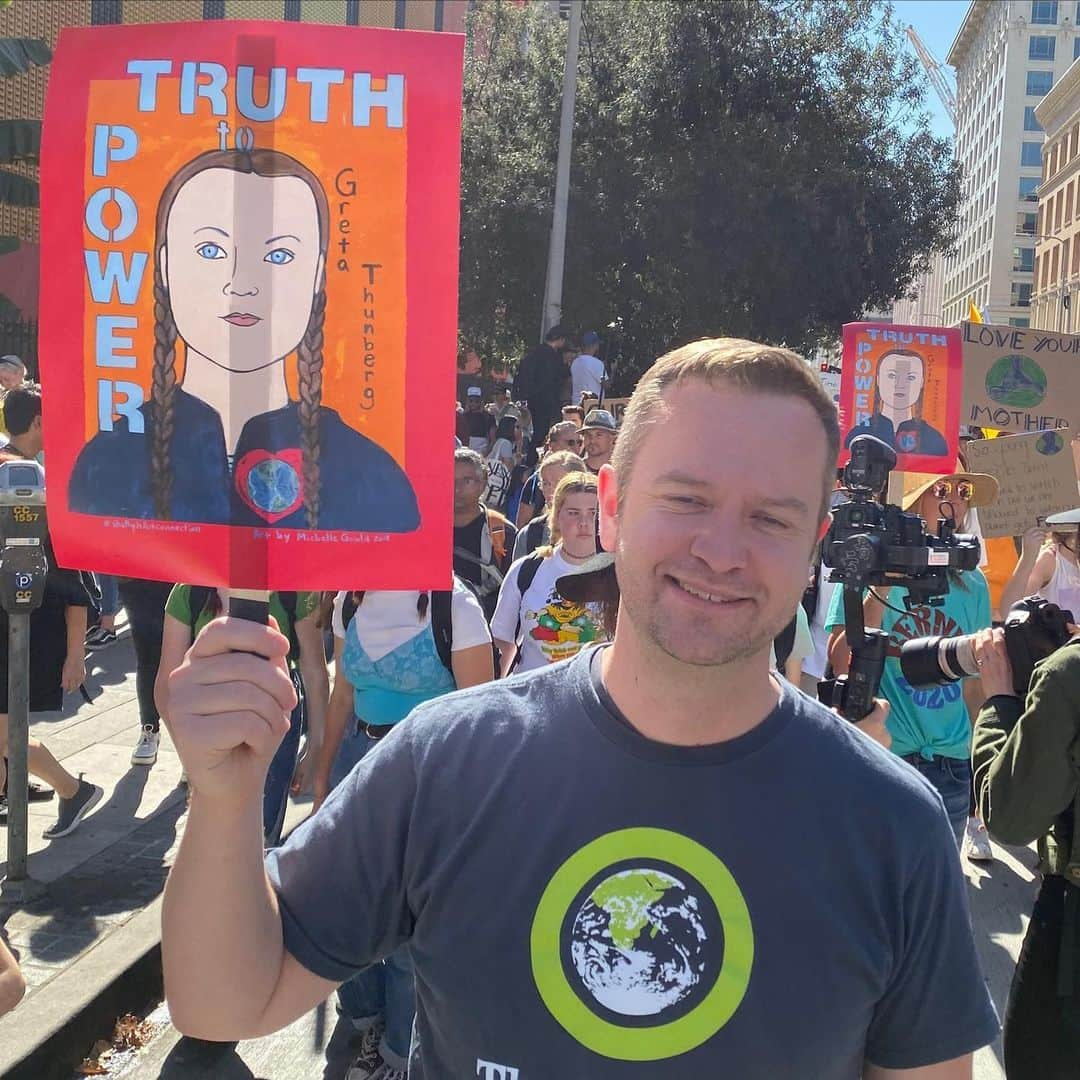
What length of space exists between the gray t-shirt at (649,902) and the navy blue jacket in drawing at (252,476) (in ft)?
1.22

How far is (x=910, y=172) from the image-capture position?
22562 millimetres

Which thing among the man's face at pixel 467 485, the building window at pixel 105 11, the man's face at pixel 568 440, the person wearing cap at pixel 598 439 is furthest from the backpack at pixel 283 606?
the building window at pixel 105 11

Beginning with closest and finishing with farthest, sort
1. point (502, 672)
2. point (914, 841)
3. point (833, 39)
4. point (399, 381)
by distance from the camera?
1. point (914, 841)
2. point (399, 381)
3. point (502, 672)
4. point (833, 39)

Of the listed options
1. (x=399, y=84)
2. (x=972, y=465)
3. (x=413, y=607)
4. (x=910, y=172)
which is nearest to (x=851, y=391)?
(x=972, y=465)

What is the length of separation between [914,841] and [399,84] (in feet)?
4.32

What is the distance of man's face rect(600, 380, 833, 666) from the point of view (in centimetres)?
166

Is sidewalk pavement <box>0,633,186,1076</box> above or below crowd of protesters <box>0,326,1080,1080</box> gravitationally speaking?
below

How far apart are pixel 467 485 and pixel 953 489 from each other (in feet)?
7.82

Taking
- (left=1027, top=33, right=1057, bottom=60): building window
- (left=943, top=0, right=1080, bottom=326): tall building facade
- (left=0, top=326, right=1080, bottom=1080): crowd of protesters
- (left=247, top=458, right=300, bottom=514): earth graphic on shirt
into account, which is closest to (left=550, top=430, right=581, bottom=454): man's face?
(left=0, top=326, right=1080, bottom=1080): crowd of protesters

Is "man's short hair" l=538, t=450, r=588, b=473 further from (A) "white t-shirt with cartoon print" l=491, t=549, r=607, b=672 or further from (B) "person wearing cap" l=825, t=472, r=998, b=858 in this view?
(B) "person wearing cap" l=825, t=472, r=998, b=858

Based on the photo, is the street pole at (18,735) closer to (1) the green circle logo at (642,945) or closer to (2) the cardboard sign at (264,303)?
(2) the cardboard sign at (264,303)

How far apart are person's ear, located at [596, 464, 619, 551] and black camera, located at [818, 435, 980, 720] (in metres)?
1.20

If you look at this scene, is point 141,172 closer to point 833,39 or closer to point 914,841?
point 914,841

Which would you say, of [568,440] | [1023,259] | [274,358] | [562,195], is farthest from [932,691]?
[1023,259]
